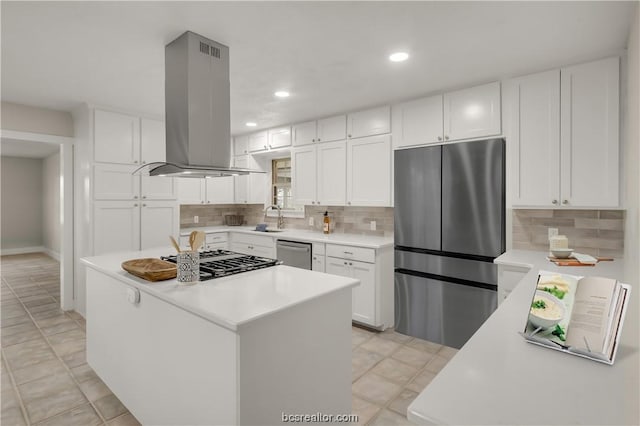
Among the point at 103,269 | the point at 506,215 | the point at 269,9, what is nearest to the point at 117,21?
the point at 269,9

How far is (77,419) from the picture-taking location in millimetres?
2195

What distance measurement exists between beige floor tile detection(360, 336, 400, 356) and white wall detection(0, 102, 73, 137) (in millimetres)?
4219

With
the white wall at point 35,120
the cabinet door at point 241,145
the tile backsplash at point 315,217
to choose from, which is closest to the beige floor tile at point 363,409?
the tile backsplash at point 315,217

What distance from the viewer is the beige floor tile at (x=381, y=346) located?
10.2ft

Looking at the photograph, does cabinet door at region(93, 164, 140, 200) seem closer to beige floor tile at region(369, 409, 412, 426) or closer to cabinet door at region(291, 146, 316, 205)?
cabinet door at region(291, 146, 316, 205)

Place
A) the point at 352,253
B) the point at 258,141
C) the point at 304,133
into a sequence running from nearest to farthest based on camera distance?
1. the point at 352,253
2. the point at 304,133
3. the point at 258,141

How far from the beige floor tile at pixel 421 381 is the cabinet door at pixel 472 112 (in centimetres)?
206

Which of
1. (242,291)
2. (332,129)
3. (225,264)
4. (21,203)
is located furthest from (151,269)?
(21,203)

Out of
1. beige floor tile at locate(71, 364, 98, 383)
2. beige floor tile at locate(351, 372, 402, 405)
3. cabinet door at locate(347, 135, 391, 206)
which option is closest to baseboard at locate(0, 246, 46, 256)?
beige floor tile at locate(71, 364, 98, 383)

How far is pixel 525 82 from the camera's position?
9.09 feet

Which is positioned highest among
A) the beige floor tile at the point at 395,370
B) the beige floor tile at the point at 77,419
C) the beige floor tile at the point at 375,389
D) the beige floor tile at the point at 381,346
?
the beige floor tile at the point at 381,346

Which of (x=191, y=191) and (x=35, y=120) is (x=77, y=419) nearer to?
(x=191, y=191)

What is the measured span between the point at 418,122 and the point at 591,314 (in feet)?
8.57

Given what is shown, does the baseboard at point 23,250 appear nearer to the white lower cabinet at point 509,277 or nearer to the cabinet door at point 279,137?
the cabinet door at point 279,137
